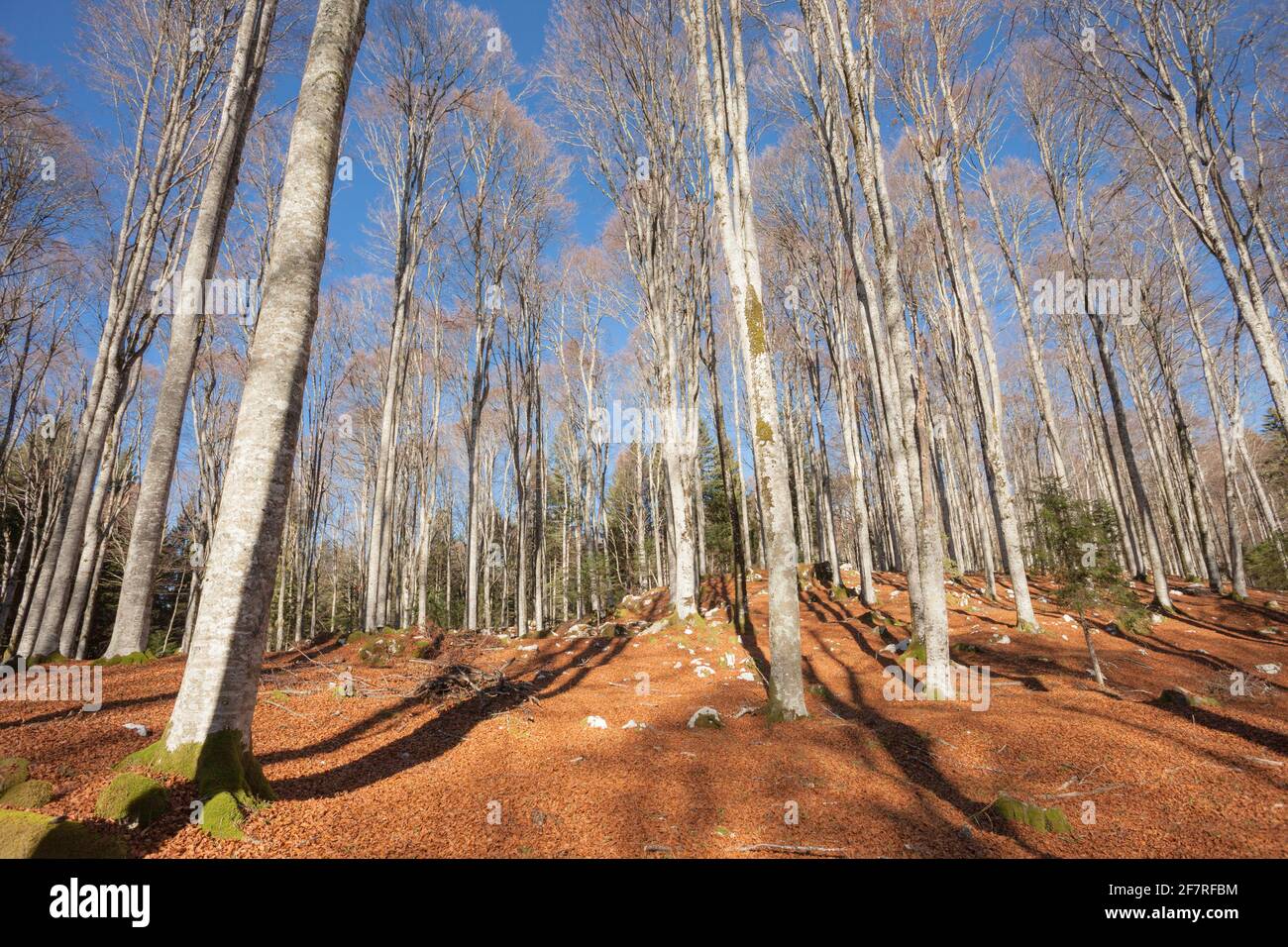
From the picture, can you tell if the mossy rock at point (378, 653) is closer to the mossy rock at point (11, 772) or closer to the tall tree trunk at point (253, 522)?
the mossy rock at point (11, 772)

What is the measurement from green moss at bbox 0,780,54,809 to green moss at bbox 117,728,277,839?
0.99 ft

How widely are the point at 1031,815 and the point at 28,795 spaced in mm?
5821

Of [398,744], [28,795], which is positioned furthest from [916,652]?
[28,795]

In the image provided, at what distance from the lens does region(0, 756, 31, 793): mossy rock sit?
262 centimetres

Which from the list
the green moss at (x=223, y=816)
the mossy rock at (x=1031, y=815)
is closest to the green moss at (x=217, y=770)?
the green moss at (x=223, y=816)

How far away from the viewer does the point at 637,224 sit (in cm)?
1330

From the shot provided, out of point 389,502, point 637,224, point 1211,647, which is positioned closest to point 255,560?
point 389,502

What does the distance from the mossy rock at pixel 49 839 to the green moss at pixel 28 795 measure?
0.78 metres

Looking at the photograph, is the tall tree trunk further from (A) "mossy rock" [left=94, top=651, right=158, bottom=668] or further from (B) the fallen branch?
(A) "mossy rock" [left=94, top=651, right=158, bottom=668]

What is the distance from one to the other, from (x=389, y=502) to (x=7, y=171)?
948cm

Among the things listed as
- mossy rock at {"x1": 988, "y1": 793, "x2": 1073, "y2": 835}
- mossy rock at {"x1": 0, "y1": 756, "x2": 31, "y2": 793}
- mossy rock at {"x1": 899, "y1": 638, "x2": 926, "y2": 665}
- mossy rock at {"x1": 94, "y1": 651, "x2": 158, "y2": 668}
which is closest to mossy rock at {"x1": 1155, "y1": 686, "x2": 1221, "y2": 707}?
mossy rock at {"x1": 899, "y1": 638, "x2": 926, "y2": 665}
